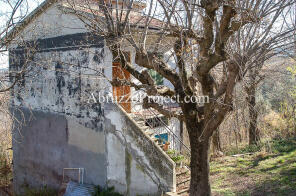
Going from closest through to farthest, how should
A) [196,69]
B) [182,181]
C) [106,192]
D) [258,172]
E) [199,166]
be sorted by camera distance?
[196,69] < [199,166] < [182,181] < [258,172] < [106,192]

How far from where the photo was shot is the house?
8.98 meters

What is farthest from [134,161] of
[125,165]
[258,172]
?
[258,172]

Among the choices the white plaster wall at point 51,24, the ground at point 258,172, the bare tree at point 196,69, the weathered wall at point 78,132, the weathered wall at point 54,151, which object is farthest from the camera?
the white plaster wall at point 51,24

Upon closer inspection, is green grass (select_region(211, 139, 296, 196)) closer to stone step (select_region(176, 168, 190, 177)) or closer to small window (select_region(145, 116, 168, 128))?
stone step (select_region(176, 168, 190, 177))

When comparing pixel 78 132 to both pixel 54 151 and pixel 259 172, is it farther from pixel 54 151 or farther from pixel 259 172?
pixel 259 172

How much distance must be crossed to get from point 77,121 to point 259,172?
6.42 meters

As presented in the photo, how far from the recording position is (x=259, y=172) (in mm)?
9344

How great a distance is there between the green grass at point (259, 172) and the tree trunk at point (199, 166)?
1234 millimetres

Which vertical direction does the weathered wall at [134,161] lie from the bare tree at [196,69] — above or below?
below

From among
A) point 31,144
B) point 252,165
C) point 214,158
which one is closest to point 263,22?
point 252,165

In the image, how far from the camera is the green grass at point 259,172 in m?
7.92

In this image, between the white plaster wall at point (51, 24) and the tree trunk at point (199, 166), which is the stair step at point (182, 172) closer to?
the tree trunk at point (199, 166)

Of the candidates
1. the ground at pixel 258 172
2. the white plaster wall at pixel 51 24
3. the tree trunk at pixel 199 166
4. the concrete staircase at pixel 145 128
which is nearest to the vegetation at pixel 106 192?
the concrete staircase at pixel 145 128

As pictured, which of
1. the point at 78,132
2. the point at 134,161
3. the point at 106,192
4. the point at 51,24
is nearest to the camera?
the point at 134,161
